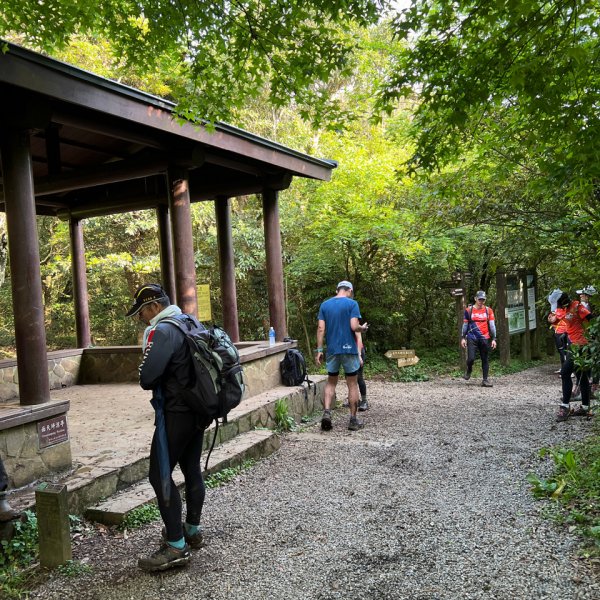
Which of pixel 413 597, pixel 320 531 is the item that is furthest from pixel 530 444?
pixel 413 597

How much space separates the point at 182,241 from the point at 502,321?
8095mm

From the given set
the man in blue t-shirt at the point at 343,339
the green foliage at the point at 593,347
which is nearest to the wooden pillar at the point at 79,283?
the man in blue t-shirt at the point at 343,339

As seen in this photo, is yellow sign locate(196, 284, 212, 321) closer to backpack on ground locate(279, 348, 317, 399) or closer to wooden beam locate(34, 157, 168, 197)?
backpack on ground locate(279, 348, 317, 399)

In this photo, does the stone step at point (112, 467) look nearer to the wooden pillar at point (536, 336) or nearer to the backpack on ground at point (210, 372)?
the backpack on ground at point (210, 372)

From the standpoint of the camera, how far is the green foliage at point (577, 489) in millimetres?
3384

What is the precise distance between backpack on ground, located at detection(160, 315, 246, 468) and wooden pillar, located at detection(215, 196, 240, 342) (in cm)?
553

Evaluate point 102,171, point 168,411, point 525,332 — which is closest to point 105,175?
point 102,171

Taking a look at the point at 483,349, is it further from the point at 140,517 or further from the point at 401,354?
the point at 140,517

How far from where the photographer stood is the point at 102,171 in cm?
734

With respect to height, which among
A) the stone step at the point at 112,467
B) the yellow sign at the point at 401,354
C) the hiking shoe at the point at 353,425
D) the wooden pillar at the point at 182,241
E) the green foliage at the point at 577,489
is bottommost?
the hiking shoe at the point at 353,425

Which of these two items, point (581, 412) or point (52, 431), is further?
point (581, 412)

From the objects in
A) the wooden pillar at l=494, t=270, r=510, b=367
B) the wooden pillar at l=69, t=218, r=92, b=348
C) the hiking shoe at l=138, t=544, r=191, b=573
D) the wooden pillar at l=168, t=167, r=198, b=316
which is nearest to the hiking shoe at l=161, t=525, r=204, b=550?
the hiking shoe at l=138, t=544, r=191, b=573

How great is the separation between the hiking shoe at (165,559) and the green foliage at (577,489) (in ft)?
7.71

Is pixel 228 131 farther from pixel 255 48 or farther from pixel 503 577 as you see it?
pixel 503 577
